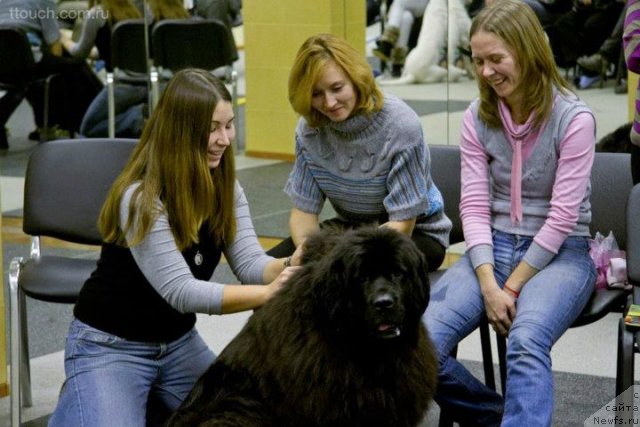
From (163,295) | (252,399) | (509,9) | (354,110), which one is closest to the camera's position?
(252,399)

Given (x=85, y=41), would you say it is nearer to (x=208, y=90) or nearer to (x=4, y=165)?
(x=4, y=165)

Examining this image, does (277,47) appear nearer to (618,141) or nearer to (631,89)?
(631,89)

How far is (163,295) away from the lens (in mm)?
2857

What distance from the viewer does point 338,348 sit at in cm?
250

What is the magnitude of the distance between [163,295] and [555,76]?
4.51ft

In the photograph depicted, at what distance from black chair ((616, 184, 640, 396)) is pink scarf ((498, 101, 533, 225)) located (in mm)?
331

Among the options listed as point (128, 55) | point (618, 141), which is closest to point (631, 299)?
point (618, 141)

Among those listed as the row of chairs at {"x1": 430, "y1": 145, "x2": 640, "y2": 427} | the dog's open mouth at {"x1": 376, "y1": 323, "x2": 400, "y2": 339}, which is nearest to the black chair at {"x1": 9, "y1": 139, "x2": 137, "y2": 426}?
the row of chairs at {"x1": 430, "y1": 145, "x2": 640, "y2": 427}

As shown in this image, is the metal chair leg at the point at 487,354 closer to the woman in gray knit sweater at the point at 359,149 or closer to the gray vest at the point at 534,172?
the woman in gray knit sweater at the point at 359,149

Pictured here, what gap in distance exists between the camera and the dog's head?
94.7 inches

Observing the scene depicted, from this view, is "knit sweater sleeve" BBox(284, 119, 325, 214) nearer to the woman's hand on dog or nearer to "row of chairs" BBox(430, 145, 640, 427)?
"row of chairs" BBox(430, 145, 640, 427)

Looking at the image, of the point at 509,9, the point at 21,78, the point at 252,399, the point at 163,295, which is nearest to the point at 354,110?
the point at 509,9

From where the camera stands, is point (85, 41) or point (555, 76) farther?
point (85, 41)

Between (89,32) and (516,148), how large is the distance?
3.56 meters
